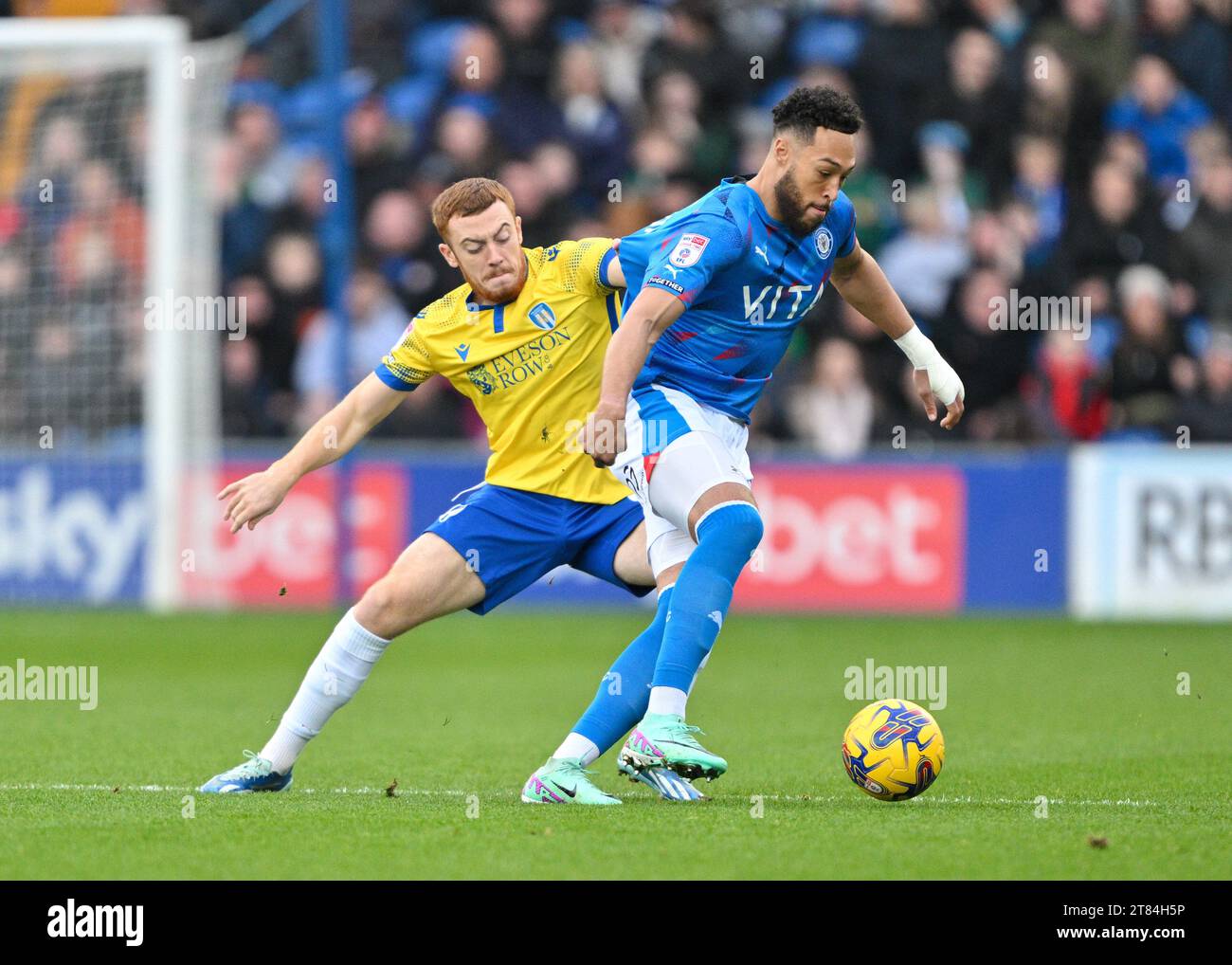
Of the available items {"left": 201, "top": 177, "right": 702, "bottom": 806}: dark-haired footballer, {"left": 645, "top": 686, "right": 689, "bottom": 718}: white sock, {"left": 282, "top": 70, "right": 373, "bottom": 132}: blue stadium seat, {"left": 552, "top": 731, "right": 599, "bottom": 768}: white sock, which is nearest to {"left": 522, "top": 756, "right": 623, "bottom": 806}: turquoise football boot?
{"left": 552, "top": 731, "right": 599, "bottom": 768}: white sock

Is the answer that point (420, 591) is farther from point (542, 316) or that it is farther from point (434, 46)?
point (434, 46)

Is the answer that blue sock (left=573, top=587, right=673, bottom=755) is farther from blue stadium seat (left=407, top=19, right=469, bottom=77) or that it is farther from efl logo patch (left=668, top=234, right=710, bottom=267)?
blue stadium seat (left=407, top=19, right=469, bottom=77)

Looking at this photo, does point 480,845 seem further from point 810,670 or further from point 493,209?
point 810,670

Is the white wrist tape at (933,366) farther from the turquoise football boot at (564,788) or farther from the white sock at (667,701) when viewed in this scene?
the turquoise football boot at (564,788)

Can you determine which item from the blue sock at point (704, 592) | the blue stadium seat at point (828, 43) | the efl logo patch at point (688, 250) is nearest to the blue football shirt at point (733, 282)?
the efl logo patch at point (688, 250)

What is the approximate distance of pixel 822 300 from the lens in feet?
52.1

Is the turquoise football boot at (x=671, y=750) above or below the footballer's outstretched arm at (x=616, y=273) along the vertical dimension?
below

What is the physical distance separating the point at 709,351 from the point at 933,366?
96 centimetres

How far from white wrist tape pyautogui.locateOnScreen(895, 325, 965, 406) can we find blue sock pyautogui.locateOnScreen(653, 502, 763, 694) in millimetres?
1193

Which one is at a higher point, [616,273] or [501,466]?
[616,273]

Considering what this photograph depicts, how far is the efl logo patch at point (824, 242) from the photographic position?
6.36 metres

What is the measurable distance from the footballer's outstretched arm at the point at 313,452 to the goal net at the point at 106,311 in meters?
8.85

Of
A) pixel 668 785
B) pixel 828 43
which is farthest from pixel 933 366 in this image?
pixel 828 43

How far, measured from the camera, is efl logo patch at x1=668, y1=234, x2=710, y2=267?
602cm
